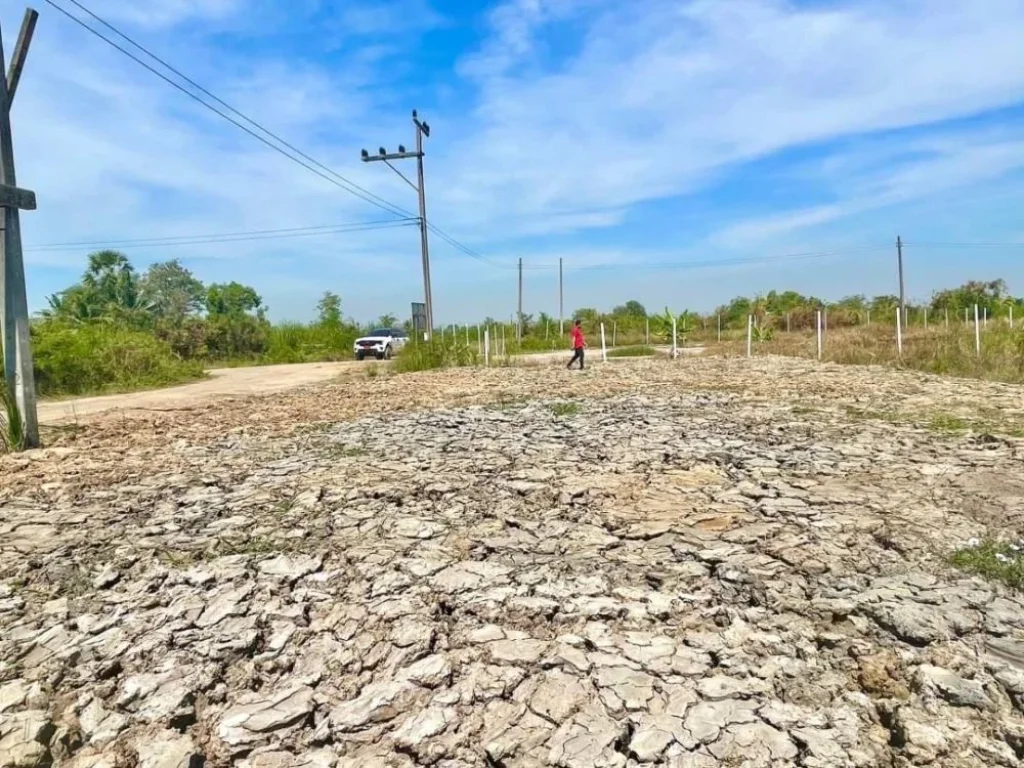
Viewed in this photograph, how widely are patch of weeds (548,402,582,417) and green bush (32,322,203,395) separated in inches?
501

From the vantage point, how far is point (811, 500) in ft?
13.4

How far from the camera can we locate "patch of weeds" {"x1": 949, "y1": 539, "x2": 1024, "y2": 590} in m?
2.92

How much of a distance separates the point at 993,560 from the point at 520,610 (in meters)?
2.29

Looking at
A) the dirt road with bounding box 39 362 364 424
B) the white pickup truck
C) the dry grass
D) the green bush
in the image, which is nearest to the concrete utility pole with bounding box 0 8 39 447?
the dirt road with bounding box 39 362 364 424

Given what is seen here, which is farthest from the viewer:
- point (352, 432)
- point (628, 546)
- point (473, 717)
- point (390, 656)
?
point (352, 432)

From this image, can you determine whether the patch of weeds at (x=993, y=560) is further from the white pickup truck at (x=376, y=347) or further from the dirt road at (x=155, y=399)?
the white pickup truck at (x=376, y=347)

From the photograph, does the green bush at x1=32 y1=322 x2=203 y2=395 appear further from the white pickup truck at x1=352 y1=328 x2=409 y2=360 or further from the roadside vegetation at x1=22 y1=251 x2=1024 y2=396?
the white pickup truck at x1=352 y1=328 x2=409 y2=360

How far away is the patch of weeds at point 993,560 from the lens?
115 inches

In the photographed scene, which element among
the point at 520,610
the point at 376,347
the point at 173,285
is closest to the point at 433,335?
the point at 376,347

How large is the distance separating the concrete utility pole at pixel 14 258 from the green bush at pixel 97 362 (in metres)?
10.2

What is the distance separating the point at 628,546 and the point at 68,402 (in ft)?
46.3

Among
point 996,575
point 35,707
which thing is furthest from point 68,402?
point 996,575

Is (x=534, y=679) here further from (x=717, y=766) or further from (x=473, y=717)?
(x=717, y=766)

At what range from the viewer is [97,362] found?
17.0m
